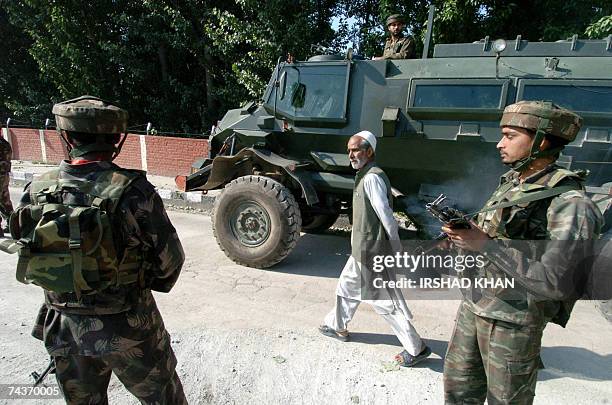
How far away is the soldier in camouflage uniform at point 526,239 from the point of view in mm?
1426

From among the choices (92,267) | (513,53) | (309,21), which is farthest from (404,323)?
(309,21)

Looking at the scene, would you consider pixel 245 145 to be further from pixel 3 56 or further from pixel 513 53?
pixel 3 56

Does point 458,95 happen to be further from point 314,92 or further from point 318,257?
point 318,257

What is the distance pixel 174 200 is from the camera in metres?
7.35

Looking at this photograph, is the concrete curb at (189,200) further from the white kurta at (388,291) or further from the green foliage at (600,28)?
the green foliage at (600,28)

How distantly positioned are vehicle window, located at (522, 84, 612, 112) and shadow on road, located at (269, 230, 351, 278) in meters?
2.60

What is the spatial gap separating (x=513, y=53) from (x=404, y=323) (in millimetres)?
2982

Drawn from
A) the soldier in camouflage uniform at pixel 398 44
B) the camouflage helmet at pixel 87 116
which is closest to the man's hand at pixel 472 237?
the camouflage helmet at pixel 87 116

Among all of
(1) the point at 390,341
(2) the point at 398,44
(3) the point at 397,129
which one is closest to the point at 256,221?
(3) the point at 397,129

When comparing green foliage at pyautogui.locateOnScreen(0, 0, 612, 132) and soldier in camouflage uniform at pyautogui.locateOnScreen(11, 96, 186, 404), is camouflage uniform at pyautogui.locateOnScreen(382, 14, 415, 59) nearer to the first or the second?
green foliage at pyautogui.locateOnScreen(0, 0, 612, 132)

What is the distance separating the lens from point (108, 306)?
1623 mm

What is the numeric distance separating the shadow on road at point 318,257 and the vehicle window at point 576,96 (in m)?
2.60

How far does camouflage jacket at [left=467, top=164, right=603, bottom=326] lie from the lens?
1407mm

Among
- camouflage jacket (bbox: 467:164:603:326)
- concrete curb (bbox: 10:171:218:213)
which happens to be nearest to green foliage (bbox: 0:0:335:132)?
Answer: concrete curb (bbox: 10:171:218:213)
